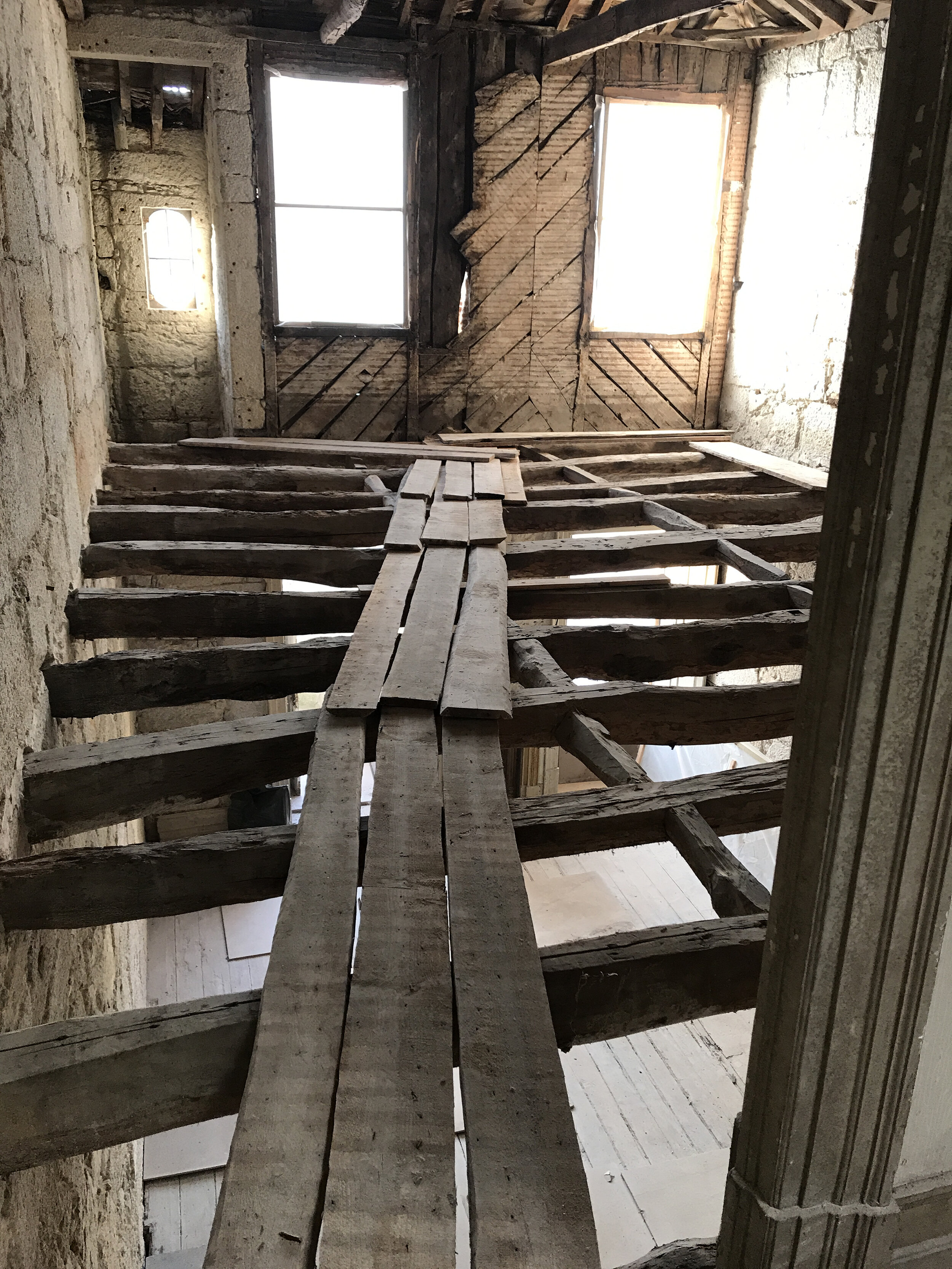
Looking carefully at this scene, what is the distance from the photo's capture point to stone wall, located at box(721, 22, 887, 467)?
5488 mm

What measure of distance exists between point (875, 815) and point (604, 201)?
256 inches

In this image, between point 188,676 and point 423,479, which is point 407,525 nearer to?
point 423,479

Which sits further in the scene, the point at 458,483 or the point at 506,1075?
the point at 458,483

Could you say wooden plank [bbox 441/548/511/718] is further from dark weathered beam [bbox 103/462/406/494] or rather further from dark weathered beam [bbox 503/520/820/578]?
dark weathered beam [bbox 103/462/406/494]

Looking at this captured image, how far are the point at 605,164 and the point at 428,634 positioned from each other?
5.08 m

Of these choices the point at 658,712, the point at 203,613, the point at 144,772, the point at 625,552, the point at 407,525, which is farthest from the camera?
the point at 407,525

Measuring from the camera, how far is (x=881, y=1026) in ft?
3.63

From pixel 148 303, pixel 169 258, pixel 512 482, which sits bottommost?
pixel 512 482

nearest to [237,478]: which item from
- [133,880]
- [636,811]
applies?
[133,880]

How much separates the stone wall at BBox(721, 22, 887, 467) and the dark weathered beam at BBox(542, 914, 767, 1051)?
4.68 meters

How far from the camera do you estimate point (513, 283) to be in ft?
21.6

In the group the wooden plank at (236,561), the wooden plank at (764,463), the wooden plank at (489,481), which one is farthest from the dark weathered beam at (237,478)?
the wooden plank at (764,463)

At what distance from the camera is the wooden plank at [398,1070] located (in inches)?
41.6

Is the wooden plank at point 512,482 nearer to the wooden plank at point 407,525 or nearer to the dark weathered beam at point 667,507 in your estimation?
the dark weathered beam at point 667,507
